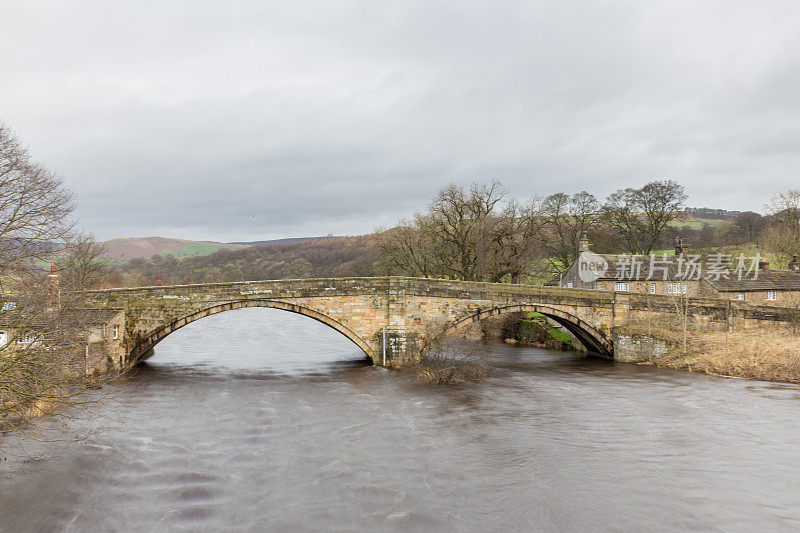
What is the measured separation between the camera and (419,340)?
2341 cm

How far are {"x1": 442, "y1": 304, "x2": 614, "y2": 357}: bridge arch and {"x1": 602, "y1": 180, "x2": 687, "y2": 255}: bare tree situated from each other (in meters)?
17.2

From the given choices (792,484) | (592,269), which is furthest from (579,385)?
(592,269)

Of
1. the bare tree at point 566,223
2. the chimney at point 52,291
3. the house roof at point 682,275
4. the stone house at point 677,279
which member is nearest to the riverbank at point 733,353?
the stone house at point 677,279

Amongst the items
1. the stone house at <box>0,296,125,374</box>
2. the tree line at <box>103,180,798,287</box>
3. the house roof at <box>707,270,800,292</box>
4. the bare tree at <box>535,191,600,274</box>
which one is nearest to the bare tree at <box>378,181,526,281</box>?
the tree line at <box>103,180,798,287</box>

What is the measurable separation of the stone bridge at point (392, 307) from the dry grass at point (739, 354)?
1134 mm

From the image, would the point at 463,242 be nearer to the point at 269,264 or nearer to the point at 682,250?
the point at 682,250

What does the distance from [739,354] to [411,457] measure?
59.0 ft

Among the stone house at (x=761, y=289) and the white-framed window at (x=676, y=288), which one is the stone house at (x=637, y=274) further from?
the stone house at (x=761, y=289)

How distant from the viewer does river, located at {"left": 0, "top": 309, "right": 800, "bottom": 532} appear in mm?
10391

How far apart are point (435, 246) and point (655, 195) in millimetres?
20278

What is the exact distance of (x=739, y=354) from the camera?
2334 cm

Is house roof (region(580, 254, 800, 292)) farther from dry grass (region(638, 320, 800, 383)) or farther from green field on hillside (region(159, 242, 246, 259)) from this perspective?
green field on hillside (region(159, 242, 246, 259))

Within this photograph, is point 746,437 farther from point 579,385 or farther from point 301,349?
point 301,349

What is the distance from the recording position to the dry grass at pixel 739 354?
2200 cm
